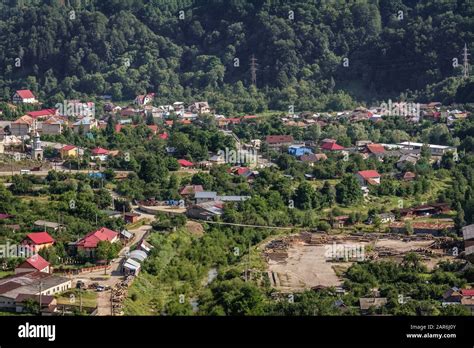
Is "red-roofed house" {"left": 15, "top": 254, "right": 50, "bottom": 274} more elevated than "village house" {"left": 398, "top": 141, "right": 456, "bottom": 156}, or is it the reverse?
"village house" {"left": 398, "top": 141, "right": 456, "bottom": 156}

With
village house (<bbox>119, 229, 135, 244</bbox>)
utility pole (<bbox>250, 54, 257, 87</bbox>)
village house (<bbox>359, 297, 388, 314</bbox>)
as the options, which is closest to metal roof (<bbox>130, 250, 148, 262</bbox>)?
village house (<bbox>119, 229, 135, 244</bbox>)

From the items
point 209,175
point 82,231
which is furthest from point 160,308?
point 209,175

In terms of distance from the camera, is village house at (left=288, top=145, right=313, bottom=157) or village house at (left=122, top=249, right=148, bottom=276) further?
village house at (left=288, top=145, right=313, bottom=157)

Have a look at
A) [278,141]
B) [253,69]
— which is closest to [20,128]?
[278,141]

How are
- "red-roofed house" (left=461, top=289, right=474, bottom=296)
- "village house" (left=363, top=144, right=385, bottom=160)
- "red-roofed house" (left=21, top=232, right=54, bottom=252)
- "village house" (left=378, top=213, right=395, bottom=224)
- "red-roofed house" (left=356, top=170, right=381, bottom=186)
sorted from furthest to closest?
"village house" (left=363, top=144, right=385, bottom=160) → "red-roofed house" (left=356, top=170, right=381, bottom=186) → "village house" (left=378, top=213, right=395, bottom=224) → "red-roofed house" (left=21, top=232, right=54, bottom=252) → "red-roofed house" (left=461, top=289, right=474, bottom=296)

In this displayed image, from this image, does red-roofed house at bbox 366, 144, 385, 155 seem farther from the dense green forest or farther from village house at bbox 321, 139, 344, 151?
the dense green forest

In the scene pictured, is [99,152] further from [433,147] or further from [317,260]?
[317,260]
